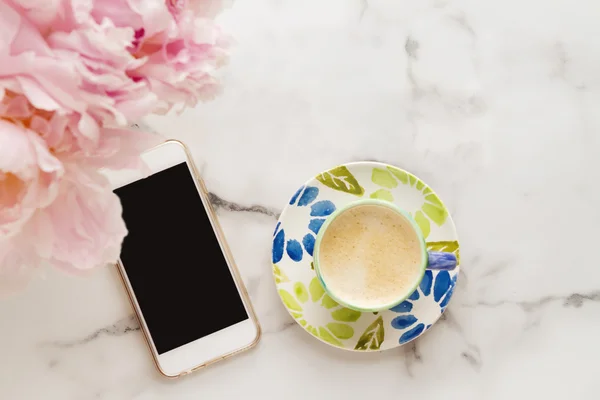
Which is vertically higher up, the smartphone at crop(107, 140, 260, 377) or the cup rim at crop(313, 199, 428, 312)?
the cup rim at crop(313, 199, 428, 312)

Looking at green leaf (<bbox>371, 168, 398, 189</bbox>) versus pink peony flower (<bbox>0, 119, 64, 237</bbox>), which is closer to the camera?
pink peony flower (<bbox>0, 119, 64, 237</bbox>)

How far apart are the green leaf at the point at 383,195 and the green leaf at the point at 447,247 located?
2.4 inches

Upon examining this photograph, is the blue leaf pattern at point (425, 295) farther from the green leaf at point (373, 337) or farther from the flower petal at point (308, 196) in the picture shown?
the flower petal at point (308, 196)

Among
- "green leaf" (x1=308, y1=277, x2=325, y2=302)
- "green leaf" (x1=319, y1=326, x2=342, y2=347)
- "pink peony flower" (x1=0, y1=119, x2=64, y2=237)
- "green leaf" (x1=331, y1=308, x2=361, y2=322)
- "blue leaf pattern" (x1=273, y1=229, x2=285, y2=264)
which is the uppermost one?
"pink peony flower" (x1=0, y1=119, x2=64, y2=237)

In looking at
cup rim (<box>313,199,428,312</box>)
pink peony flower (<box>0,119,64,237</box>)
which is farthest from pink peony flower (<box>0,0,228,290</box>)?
cup rim (<box>313,199,428,312</box>)

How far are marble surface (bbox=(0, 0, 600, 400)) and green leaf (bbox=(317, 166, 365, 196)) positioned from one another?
29 mm

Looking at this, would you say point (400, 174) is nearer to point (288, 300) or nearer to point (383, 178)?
point (383, 178)

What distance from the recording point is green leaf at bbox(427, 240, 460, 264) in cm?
65

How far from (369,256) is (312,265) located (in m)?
0.06

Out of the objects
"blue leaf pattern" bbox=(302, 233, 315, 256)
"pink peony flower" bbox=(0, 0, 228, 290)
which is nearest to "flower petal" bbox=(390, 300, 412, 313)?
"blue leaf pattern" bbox=(302, 233, 315, 256)

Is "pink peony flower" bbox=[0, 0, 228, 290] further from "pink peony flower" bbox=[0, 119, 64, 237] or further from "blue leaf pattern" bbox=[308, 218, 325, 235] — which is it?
"blue leaf pattern" bbox=[308, 218, 325, 235]

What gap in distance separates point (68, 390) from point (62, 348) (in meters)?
0.04

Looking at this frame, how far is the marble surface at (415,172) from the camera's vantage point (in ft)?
2.20

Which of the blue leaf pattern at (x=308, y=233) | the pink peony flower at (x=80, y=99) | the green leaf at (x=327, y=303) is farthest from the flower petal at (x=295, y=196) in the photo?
the pink peony flower at (x=80, y=99)
